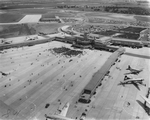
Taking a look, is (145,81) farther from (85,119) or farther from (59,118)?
(59,118)

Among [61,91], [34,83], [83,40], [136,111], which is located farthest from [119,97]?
[83,40]

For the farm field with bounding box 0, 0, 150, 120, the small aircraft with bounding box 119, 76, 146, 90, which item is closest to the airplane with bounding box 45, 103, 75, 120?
the farm field with bounding box 0, 0, 150, 120

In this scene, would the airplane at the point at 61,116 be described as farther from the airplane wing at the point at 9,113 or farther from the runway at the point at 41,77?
the airplane wing at the point at 9,113

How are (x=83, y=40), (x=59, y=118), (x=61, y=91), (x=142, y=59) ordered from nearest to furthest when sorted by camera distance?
1. (x=59, y=118)
2. (x=61, y=91)
3. (x=142, y=59)
4. (x=83, y=40)

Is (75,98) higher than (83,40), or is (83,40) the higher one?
(83,40)

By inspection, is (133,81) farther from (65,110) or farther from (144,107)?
(65,110)

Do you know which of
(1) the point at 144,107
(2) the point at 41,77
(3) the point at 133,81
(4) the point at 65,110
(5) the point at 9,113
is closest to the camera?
(4) the point at 65,110

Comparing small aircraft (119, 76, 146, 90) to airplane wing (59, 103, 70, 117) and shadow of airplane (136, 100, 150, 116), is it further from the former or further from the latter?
airplane wing (59, 103, 70, 117)

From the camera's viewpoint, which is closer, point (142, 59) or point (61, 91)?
point (61, 91)

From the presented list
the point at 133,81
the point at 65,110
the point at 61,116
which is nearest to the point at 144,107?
the point at 133,81
